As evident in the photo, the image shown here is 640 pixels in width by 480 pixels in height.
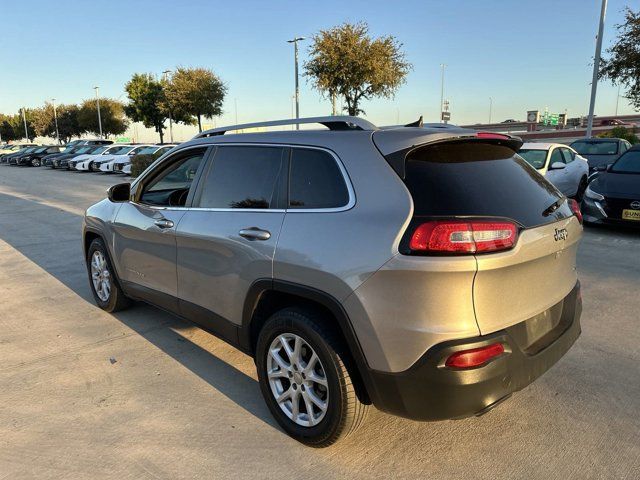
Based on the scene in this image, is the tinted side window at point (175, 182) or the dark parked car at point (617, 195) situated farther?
the dark parked car at point (617, 195)

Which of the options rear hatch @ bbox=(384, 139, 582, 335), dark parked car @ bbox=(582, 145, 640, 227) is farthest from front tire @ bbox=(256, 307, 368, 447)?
dark parked car @ bbox=(582, 145, 640, 227)

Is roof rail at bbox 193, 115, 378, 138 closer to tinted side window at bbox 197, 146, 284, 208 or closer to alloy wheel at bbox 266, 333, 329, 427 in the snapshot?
tinted side window at bbox 197, 146, 284, 208

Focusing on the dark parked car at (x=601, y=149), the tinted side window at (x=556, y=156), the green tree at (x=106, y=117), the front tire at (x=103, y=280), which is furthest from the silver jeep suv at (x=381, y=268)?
the green tree at (x=106, y=117)

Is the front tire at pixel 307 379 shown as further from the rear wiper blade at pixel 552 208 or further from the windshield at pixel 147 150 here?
the windshield at pixel 147 150

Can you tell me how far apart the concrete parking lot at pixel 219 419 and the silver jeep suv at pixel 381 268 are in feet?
1.04

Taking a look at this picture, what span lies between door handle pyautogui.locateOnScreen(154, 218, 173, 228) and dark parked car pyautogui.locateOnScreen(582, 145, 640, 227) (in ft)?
24.4

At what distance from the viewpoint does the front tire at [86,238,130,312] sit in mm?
4656

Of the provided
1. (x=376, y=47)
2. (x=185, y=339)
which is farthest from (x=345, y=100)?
(x=185, y=339)

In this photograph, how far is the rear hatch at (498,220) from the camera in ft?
7.26

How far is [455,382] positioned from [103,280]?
3.80m

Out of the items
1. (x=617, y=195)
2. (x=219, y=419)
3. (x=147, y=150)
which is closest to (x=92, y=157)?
(x=147, y=150)

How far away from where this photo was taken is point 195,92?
39969 mm

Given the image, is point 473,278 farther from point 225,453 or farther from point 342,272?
point 225,453

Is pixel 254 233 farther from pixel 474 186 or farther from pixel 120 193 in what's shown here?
pixel 120 193
